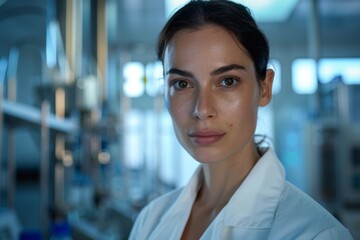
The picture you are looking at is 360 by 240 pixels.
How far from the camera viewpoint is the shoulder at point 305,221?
662 millimetres

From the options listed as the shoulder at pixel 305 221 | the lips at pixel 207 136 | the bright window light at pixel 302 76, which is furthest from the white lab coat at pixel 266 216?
the bright window light at pixel 302 76

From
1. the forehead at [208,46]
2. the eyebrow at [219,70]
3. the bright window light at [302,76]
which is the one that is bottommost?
the eyebrow at [219,70]

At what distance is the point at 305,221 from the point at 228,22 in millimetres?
403

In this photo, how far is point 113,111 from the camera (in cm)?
301

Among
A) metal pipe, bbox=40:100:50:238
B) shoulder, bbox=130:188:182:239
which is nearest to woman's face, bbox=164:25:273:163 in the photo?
shoulder, bbox=130:188:182:239

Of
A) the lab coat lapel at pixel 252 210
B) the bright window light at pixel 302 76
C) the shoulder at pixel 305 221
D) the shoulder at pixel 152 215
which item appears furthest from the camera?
the bright window light at pixel 302 76

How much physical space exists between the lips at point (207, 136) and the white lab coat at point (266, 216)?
0.11 m

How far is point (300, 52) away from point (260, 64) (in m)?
7.01

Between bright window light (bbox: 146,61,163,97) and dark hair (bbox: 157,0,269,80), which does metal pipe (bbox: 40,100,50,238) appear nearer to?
bright window light (bbox: 146,61,163,97)

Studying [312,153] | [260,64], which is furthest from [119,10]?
[260,64]

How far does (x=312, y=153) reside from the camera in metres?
3.30

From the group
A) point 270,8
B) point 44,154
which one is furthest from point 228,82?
point 270,8

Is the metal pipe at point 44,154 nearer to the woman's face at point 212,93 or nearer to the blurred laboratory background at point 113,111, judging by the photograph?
the blurred laboratory background at point 113,111

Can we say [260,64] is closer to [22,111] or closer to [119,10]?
[22,111]
